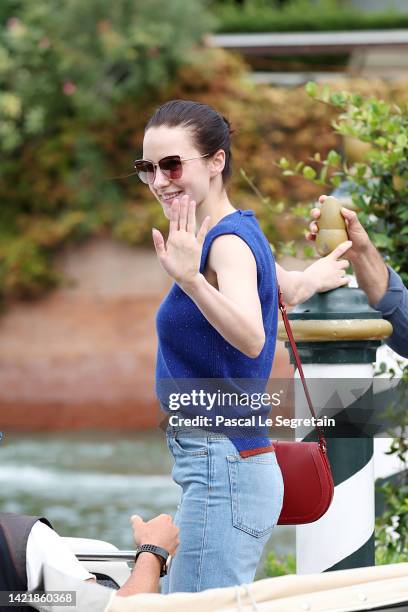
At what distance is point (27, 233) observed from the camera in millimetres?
13938

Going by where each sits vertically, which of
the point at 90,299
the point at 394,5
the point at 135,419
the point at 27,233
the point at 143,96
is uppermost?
the point at 394,5

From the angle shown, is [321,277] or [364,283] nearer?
[321,277]

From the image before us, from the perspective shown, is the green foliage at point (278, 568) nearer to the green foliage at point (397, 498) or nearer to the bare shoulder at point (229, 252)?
the green foliage at point (397, 498)

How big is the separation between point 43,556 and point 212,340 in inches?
19.2

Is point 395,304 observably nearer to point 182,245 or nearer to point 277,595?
point 182,245

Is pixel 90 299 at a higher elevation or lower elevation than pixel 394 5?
lower

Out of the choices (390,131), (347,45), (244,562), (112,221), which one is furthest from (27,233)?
(244,562)

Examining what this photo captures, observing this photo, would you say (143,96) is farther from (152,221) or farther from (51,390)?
(51,390)

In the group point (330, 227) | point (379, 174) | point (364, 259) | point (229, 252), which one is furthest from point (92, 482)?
point (229, 252)

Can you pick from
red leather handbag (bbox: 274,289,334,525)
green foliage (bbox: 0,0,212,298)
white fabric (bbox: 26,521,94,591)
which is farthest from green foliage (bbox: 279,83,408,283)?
green foliage (bbox: 0,0,212,298)

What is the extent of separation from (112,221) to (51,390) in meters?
2.31

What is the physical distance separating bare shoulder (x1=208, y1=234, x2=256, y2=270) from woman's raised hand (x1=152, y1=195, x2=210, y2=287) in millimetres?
43

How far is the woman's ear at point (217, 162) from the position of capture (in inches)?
75.2

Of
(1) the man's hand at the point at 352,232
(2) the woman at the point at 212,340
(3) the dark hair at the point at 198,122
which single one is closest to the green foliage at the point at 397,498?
(1) the man's hand at the point at 352,232
